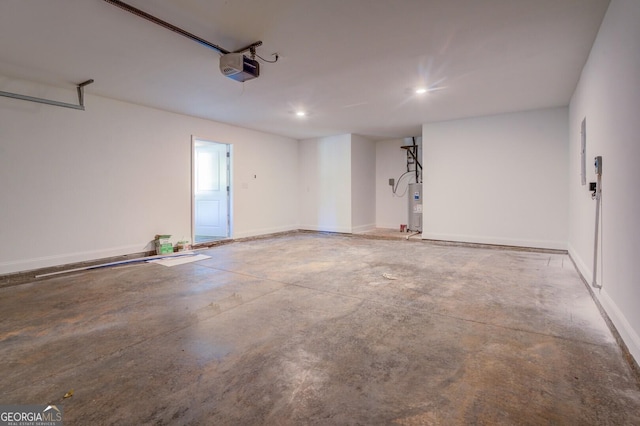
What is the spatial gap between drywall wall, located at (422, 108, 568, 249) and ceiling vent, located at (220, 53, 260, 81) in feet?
14.0

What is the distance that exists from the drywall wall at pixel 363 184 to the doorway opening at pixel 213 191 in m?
2.96

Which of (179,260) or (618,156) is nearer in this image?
(618,156)

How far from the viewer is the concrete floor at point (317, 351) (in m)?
1.43

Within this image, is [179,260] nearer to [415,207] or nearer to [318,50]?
[318,50]

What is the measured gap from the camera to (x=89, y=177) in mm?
4426

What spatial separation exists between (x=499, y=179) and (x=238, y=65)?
499 cm

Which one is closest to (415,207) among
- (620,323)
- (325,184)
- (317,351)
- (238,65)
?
(325,184)

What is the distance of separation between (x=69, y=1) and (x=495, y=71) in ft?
13.9

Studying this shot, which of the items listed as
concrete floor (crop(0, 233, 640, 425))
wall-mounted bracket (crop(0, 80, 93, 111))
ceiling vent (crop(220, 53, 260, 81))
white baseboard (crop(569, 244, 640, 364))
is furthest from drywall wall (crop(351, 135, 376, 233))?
wall-mounted bracket (crop(0, 80, 93, 111))

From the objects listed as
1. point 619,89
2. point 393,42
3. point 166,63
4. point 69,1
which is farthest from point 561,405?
point 166,63

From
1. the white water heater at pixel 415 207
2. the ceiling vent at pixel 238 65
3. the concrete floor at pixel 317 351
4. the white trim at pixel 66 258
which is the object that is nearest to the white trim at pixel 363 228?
the white water heater at pixel 415 207

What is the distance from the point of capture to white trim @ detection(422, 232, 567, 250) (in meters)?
5.21

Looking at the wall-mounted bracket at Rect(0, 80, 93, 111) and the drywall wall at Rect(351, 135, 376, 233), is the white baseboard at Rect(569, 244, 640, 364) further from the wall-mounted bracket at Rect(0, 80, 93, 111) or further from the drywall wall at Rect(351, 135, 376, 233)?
the wall-mounted bracket at Rect(0, 80, 93, 111)

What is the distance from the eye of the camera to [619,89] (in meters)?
2.16
